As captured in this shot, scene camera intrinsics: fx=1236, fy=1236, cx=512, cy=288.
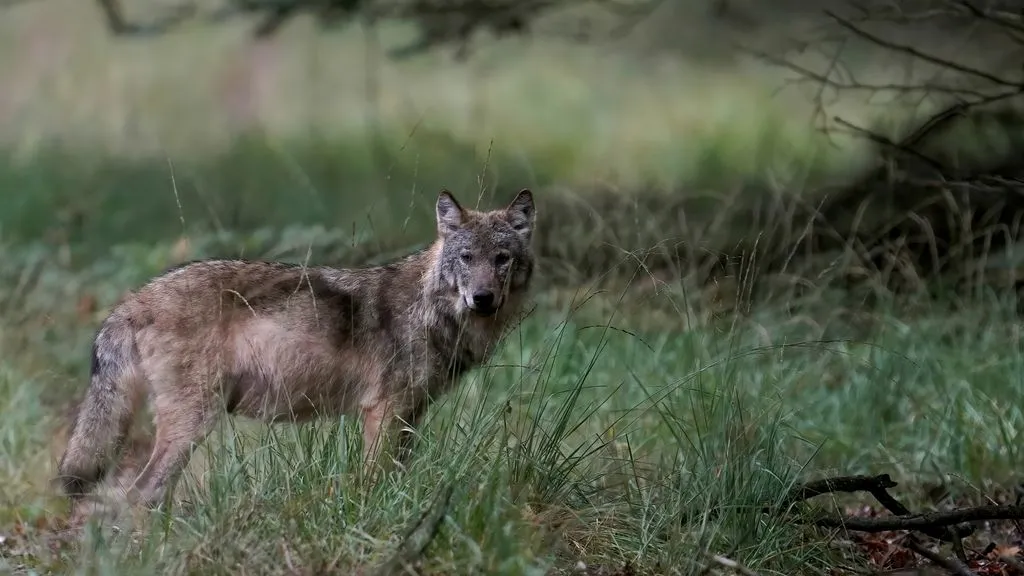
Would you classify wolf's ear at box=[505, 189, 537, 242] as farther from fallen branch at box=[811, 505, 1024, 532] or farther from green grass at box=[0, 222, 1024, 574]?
fallen branch at box=[811, 505, 1024, 532]

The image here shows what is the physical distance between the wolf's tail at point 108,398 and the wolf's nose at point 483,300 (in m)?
1.59

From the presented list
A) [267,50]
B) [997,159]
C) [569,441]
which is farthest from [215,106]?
[569,441]

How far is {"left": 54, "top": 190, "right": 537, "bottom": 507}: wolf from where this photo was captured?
18.3ft

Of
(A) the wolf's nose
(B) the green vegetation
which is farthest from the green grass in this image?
(A) the wolf's nose

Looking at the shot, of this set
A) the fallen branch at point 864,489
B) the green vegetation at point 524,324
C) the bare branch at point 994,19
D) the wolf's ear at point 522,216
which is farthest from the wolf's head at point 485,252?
the bare branch at point 994,19

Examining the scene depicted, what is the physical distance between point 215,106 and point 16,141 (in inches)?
95.1

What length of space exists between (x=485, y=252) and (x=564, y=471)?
1497 millimetres

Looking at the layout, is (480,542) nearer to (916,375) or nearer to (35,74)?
(916,375)

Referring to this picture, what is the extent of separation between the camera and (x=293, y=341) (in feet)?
19.0

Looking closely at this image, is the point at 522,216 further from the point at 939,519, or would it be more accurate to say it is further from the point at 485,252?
the point at 939,519

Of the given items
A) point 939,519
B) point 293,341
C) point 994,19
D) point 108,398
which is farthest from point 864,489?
point 994,19

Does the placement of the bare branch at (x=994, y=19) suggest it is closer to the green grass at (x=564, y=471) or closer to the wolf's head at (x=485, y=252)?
the green grass at (x=564, y=471)

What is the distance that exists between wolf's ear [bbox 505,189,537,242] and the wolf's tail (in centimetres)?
188

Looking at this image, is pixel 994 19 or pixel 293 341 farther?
pixel 994 19
